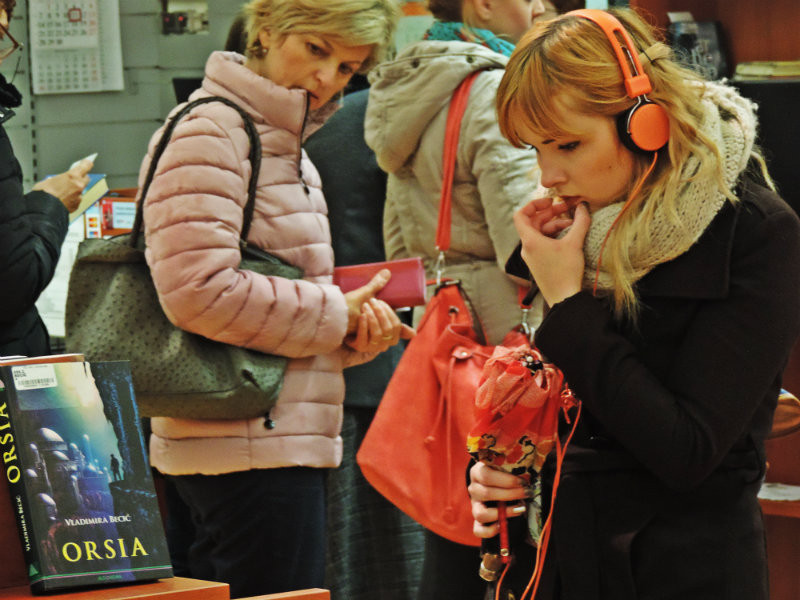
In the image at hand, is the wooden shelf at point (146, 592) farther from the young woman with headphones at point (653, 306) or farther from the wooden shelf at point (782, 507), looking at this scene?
the wooden shelf at point (782, 507)

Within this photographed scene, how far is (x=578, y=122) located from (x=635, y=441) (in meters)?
0.44

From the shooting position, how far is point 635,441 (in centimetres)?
141

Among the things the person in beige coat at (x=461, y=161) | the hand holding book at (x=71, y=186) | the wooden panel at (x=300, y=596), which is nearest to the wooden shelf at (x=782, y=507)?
the person in beige coat at (x=461, y=161)

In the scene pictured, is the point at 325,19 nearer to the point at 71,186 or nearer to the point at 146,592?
the point at 71,186

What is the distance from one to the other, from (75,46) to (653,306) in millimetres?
3082

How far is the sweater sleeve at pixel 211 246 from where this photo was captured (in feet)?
6.52

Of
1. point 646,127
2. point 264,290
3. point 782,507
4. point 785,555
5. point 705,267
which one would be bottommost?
point 785,555

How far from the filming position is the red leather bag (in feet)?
6.65

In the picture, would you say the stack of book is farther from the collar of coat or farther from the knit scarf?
the collar of coat

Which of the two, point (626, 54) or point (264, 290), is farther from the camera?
point (264, 290)

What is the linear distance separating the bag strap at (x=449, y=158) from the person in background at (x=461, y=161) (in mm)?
15

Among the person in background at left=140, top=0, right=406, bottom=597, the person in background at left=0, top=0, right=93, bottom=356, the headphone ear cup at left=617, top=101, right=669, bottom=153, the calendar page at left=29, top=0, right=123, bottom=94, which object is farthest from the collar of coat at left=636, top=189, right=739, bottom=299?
the calendar page at left=29, top=0, right=123, bottom=94

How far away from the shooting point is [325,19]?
2146mm

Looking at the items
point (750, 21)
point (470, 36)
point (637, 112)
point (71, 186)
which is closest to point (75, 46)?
point (71, 186)
